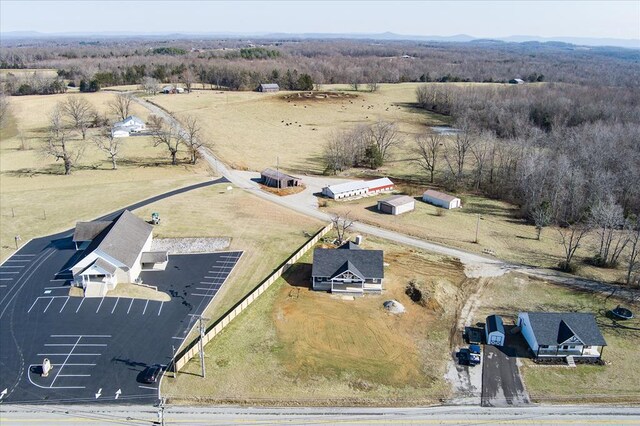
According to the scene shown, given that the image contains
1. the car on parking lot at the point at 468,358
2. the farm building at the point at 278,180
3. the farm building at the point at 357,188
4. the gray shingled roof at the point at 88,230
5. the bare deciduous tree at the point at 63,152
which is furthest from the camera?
the bare deciduous tree at the point at 63,152

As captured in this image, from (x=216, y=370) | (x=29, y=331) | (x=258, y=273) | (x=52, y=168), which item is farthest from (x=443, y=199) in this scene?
(x=52, y=168)

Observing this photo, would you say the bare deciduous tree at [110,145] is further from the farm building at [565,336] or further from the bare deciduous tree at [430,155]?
the farm building at [565,336]

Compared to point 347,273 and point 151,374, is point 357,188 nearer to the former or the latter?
point 347,273

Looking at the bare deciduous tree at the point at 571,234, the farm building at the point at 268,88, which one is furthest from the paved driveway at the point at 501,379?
the farm building at the point at 268,88

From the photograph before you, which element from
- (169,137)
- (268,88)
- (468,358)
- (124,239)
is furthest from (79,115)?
(468,358)

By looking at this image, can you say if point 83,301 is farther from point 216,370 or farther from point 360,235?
point 360,235

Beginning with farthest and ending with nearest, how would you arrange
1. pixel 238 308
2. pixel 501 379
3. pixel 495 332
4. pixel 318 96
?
1. pixel 318 96
2. pixel 238 308
3. pixel 495 332
4. pixel 501 379
